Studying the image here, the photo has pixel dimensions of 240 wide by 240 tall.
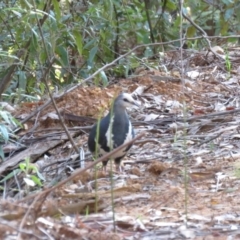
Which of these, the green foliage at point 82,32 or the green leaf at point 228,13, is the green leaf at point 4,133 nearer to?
the green foliage at point 82,32

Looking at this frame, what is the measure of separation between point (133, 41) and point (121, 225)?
5.09 m

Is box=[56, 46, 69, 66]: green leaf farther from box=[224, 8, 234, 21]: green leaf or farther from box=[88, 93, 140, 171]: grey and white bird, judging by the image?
box=[88, 93, 140, 171]: grey and white bird

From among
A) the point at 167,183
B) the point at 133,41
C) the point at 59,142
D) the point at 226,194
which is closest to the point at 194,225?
the point at 226,194

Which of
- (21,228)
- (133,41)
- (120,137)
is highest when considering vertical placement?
(21,228)

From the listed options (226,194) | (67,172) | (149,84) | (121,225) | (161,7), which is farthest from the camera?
(161,7)

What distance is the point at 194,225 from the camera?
11.2 ft

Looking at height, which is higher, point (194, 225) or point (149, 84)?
point (194, 225)

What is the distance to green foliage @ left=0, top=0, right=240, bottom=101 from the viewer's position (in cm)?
595

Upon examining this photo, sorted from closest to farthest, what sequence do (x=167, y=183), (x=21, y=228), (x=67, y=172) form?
(x=21, y=228), (x=167, y=183), (x=67, y=172)

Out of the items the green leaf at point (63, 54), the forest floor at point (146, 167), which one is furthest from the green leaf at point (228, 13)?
the green leaf at point (63, 54)

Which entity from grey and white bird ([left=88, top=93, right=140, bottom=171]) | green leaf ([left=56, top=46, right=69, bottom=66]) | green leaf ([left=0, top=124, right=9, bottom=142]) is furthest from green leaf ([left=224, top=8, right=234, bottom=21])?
green leaf ([left=0, top=124, right=9, bottom=142])

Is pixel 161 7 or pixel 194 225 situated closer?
pixel 194 225

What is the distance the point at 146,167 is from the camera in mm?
4719

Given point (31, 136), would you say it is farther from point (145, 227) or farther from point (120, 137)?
point (145, 227)
